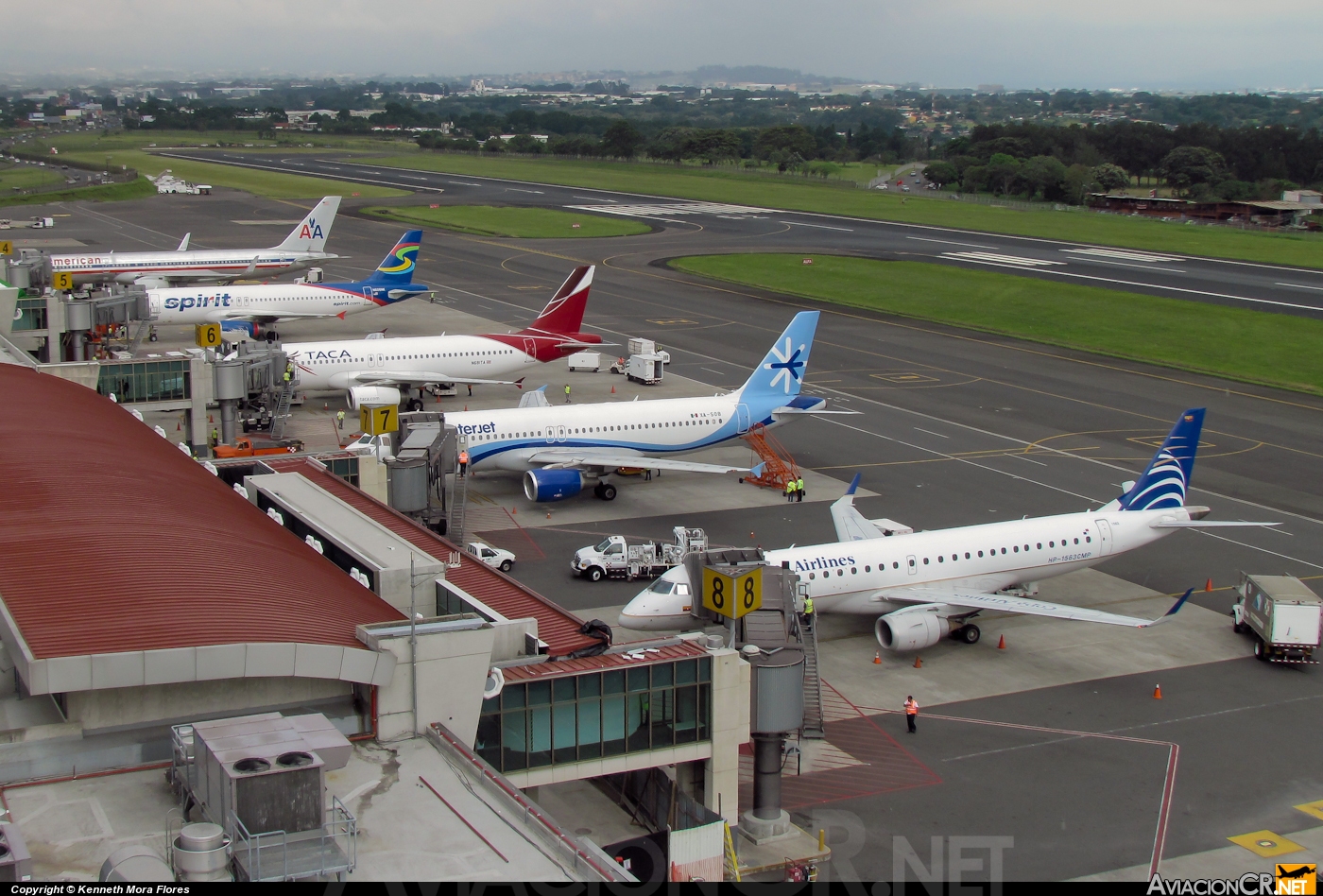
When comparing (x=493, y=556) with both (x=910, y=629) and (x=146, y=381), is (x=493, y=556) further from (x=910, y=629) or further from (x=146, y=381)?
(x=146, y=381)

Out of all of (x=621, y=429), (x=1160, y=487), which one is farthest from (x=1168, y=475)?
(x=621, y=429)

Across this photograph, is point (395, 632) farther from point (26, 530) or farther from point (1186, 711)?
point (1186, 711)

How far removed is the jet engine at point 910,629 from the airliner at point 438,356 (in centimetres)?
3976

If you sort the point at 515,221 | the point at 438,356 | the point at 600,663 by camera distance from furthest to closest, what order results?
the point at 515,221 → the point at 438,356 → the point at 600,663

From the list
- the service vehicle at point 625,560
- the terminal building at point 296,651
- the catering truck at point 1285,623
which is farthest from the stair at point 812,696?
the catering truck at point 1285,623

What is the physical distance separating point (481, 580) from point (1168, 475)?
29232mm

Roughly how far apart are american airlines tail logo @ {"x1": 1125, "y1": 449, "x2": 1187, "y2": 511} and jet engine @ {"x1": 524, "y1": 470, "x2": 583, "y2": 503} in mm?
Answer: 25198

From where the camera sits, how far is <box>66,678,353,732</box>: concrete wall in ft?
78.7

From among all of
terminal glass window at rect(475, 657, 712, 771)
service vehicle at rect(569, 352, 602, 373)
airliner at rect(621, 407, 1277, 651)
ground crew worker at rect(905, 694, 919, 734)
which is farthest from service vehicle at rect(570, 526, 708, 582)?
service vehicle at rect(569, 352, 602, 373)

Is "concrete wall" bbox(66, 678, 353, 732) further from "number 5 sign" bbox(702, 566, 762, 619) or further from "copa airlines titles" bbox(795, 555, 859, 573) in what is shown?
"copa airlines titles" bbox(795, 555, 859, 573)

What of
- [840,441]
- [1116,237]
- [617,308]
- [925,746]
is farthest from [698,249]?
[925,746]

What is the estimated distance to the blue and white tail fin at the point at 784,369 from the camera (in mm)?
67812

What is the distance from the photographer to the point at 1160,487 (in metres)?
51.1

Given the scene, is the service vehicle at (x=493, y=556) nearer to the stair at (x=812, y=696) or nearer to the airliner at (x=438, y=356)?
the stair at (x=812, y=696)
